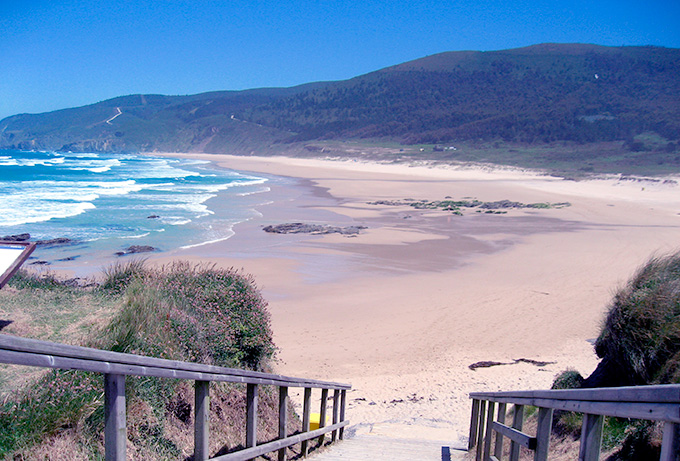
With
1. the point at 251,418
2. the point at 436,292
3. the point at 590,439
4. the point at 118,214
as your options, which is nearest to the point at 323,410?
the point at 251,418

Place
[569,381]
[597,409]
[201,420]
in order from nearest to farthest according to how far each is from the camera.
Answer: [597,409]
[201,420]
[569,381]

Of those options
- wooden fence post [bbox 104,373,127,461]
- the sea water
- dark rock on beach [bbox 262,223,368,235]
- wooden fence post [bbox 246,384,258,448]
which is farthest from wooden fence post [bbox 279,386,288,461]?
dark rock on beach [bbox 262,223,368,235]

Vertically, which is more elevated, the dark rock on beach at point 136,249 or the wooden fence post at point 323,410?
the wooden fence post at point 323,410

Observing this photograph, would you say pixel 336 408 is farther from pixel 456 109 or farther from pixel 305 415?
pixel 456 109

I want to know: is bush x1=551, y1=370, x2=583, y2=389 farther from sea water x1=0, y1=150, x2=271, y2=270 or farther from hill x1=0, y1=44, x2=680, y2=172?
hill x1=0, y1=44, x2=680, y2=172

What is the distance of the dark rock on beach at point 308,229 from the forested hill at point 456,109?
6557 cm

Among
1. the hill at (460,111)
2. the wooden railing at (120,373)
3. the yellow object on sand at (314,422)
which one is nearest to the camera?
the wooden railing at (120,373)

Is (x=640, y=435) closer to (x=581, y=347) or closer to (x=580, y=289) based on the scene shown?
(x=581, y=347)

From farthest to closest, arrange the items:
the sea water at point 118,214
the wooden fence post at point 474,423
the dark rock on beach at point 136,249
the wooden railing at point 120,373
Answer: the sea water at point 118,214 < the dark rock on beach at point 136,249 < the wooden fence post at point 474,423 < the wooden railing at point 120,373

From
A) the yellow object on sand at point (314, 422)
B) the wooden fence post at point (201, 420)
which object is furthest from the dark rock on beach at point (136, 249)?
the wooden fence post at point (201, 420)

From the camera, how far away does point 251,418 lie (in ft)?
11.4

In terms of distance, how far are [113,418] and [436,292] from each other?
11794 mm

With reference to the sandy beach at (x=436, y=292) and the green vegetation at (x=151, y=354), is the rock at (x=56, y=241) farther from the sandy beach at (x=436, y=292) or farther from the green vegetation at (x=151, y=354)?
the green vegetation at (x=151, y=354)

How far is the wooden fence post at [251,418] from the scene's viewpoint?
3428 mm
